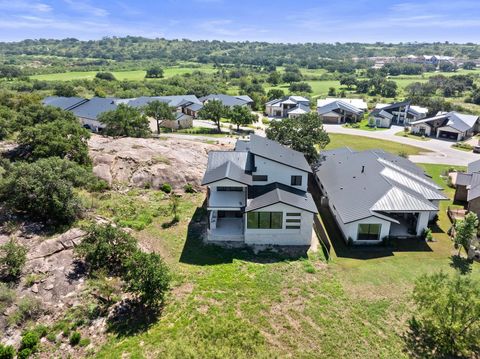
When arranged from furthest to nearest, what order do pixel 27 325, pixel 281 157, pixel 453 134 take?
pixel 453 134 → pixel 281 157 → pixel 27 325

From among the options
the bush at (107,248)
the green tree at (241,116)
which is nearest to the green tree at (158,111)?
the green tree at (241,116)

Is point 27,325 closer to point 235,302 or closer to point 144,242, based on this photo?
point 144,242

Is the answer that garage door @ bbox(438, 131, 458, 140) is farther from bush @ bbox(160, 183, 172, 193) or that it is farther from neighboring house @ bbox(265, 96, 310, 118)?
bush @ bbox(160, 183, 172, 193)

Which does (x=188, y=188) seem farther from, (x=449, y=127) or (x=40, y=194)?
(x=449, y=127)

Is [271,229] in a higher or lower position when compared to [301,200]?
lower

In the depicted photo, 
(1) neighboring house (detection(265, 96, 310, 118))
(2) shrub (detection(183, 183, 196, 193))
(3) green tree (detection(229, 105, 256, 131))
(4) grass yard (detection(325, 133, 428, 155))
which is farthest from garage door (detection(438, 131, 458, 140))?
(2) shrub (detection(183, 183, 196, 193))

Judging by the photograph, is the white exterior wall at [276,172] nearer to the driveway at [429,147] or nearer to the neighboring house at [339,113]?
the driveway at [429,147]

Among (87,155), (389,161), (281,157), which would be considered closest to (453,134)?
(389,161)
